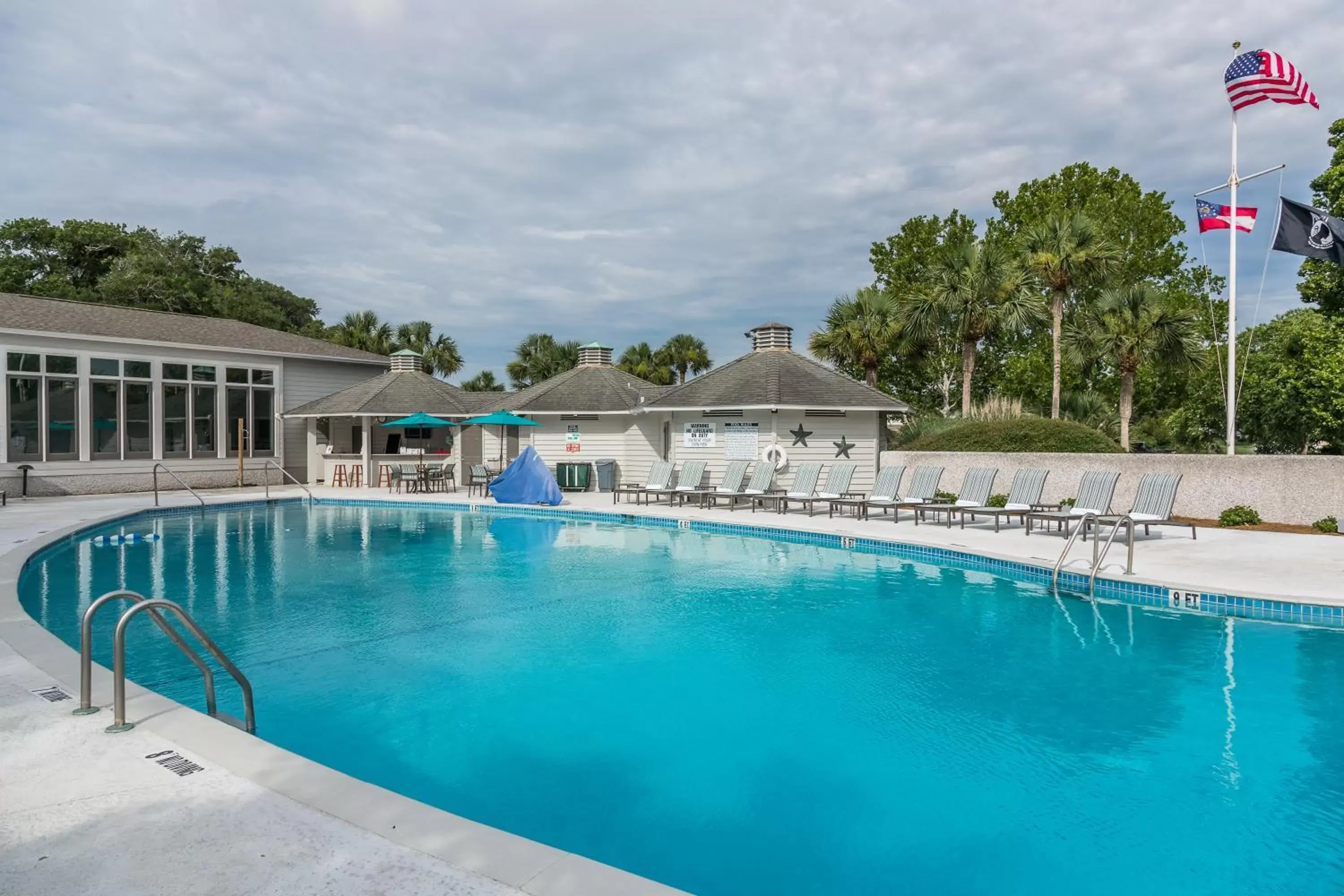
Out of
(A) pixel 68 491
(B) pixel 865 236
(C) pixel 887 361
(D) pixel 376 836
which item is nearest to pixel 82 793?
(D) pixel 376 836

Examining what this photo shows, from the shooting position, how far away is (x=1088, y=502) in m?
13.1

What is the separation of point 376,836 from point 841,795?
259cm

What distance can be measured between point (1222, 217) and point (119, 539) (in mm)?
20609

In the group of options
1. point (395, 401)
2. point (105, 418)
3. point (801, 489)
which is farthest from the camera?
point (395, 401)

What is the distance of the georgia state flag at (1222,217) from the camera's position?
15047 millimetres

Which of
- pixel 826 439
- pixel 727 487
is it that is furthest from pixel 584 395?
pixel 826 439

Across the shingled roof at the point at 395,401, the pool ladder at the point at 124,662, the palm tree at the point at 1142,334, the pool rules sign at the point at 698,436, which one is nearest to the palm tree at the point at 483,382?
the shingled roof at the point at 395,401

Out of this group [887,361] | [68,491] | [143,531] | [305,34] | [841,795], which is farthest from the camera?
[887,361]

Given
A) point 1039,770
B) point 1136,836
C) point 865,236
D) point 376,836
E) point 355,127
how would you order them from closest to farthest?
point 376,836 < point 1136,836 < point 1039,770 < point 355,127 < point 865,236

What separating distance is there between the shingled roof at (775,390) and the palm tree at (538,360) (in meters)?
17.6

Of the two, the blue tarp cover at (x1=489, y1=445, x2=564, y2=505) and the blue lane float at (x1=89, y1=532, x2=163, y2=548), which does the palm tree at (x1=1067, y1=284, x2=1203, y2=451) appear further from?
the blue lane float at (x1=89, y1=532, x2=163, y2=548)

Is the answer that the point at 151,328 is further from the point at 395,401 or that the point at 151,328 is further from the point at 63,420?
the point at 395,401

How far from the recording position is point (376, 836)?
2.99 metres

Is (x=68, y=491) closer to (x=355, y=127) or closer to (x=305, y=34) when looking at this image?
(x=355, y=127)
